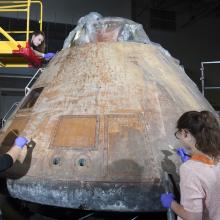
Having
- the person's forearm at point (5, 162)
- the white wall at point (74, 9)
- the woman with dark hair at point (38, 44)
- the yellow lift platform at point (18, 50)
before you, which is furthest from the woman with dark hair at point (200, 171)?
the white wall at point (74, 9)

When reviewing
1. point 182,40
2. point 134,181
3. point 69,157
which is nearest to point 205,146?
point 134,181

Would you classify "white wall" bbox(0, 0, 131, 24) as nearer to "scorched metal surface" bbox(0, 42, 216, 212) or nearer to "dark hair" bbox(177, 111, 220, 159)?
"scorched metal surface" bbox(0, 42, 216, 212)

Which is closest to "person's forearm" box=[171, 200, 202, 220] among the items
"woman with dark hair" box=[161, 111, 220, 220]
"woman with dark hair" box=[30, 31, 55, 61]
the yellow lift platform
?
"woman with dark hair" box=[161, 111, 220, 220]

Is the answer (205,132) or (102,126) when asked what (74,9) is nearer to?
(102,126)

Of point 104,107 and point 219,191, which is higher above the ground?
point 104,107

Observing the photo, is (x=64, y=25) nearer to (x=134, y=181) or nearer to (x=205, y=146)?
(x=134, y=181)

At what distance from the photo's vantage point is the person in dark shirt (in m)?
2.20

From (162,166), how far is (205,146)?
→ 93cm

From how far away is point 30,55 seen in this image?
4598 millimetres

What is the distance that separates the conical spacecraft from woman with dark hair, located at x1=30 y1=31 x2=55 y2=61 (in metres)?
1.08

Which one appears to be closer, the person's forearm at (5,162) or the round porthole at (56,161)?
the person's forearm at (5,162)

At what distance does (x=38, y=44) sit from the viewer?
185 inches

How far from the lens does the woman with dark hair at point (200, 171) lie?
5.07 feet

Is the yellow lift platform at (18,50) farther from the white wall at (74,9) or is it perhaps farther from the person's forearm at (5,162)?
the white wall at (74,9)
